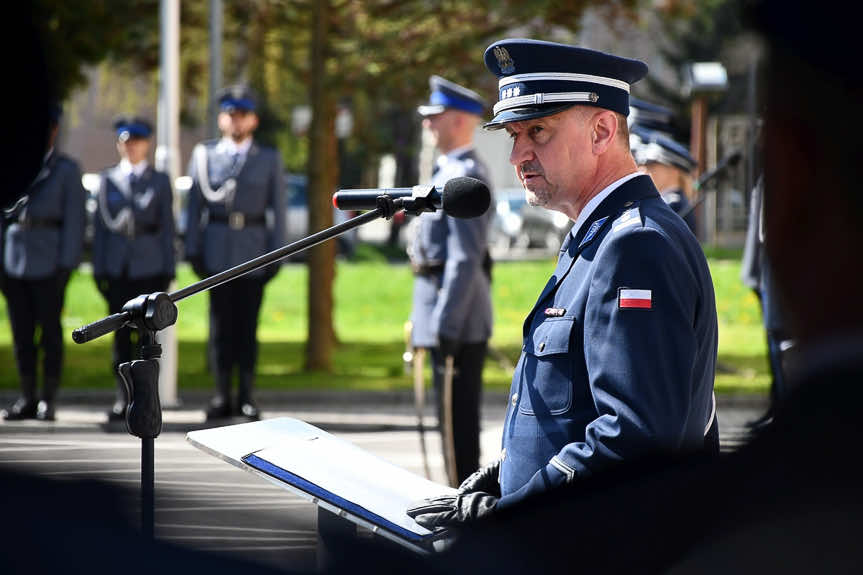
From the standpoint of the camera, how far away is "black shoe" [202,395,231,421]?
8.89m

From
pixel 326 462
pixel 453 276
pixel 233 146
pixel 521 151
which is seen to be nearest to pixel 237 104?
pixel 233 146

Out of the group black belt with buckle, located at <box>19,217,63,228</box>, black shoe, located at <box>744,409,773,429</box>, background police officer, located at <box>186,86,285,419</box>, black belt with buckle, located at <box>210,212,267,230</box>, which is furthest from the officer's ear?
black belt with buckle, located at <box>19,217,63,228</box>

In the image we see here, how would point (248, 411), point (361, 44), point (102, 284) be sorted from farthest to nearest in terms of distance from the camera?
point (361, 44) < point (102, 284) < point (248, 411)

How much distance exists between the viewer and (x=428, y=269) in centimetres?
621

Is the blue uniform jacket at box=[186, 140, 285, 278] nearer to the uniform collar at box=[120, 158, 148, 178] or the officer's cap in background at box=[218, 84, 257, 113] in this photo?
the officer's cap in background at box=[218, 84, 257, 113]

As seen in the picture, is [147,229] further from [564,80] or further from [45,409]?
[564,80]

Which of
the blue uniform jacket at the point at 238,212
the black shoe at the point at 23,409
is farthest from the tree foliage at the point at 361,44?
the black shoe at the point at 23,409

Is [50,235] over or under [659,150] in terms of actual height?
A: under

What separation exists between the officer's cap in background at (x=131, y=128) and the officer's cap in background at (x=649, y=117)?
3720 mm

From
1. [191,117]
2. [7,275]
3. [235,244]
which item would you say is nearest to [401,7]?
A: [235,244]

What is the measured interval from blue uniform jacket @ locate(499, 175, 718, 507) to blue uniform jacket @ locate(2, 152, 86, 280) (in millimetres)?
6814

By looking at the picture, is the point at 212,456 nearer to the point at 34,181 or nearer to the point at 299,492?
the point at 299,492

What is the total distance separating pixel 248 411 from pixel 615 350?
6938mm

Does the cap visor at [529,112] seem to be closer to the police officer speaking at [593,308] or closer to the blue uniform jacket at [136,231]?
the police officer speaking at [593,308]
